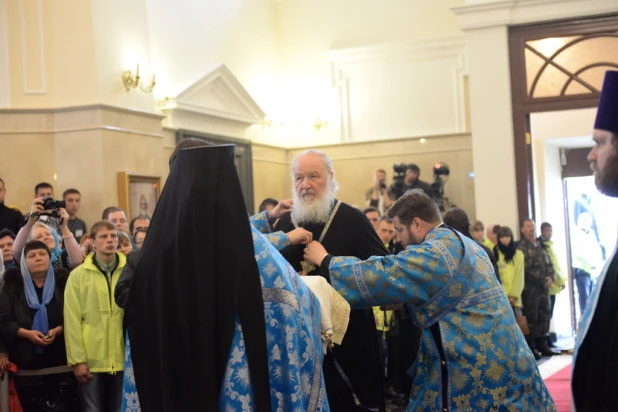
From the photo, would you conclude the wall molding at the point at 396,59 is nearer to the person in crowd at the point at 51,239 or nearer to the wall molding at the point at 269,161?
the wall molding at the point at 269,161

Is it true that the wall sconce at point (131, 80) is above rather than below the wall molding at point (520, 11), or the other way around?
below

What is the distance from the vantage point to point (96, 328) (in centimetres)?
611

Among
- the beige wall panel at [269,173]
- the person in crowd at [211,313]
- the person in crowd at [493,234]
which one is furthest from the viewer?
the beige wall panel at [269,173]

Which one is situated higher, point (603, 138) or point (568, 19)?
point (568, 19)

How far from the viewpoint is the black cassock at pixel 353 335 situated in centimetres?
412

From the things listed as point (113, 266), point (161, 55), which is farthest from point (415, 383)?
point (161, 55)

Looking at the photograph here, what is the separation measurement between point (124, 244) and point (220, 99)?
821 cm

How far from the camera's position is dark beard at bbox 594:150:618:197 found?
2.52 meters

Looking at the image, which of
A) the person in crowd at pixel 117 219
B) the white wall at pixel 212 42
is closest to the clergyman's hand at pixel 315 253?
the person in crowd at pixel 117 219

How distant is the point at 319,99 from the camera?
17312 mm

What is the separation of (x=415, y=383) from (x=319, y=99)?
13.5 metres

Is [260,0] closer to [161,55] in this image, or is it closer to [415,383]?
[161,55]

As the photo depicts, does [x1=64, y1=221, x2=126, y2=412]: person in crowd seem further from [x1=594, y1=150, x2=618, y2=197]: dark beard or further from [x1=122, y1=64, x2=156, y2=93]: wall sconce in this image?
[x1=122, y1=64, x2=156, y2=93]: wall sconce

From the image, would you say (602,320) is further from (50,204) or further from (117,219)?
(117,219)
